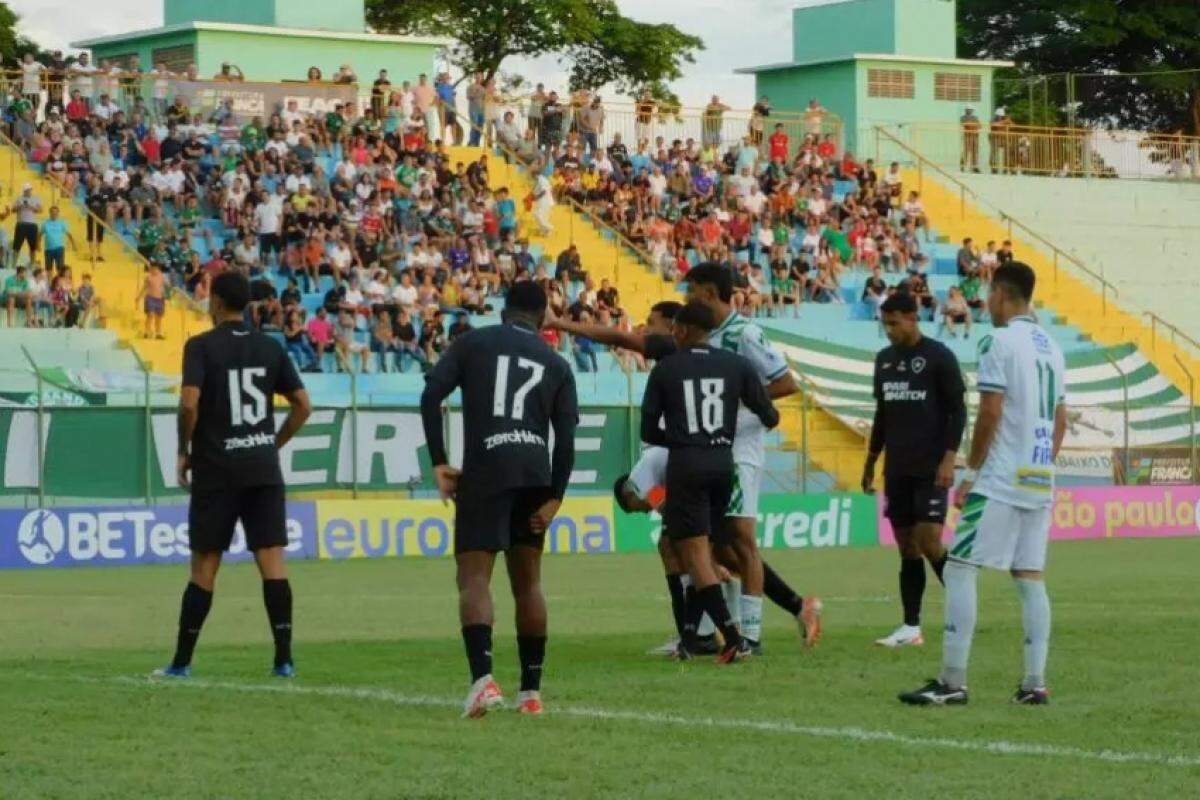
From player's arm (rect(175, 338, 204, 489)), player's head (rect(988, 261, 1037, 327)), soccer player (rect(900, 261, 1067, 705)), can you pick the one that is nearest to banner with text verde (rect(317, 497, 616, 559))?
player's arm (rect(175, 338, 204, 489))

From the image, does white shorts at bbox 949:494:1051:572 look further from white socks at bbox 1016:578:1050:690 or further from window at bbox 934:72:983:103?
window at bbox 934:72:983:103

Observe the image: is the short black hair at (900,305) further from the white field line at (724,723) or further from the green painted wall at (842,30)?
the green painted wall at (842,30)

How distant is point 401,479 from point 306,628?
1212 centimetres

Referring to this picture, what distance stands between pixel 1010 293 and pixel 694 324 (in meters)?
2.44

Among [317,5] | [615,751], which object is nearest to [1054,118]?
[317,5]

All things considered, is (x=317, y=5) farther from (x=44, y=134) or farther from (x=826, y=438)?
(x=826, y=438)

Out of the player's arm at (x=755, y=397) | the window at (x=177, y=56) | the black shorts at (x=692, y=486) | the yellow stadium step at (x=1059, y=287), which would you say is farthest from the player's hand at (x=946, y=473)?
the window at (x=177, y=56)

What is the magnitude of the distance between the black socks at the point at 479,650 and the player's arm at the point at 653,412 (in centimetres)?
268

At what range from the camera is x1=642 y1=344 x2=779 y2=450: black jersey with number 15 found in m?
13.2

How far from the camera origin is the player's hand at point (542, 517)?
11.0 meters

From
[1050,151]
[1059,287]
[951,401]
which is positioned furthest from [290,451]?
[1050,151]

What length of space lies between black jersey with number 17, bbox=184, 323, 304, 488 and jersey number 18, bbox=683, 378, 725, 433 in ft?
7.18

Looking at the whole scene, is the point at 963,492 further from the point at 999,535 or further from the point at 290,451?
the point at 290,451

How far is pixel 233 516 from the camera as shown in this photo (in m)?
12.6
